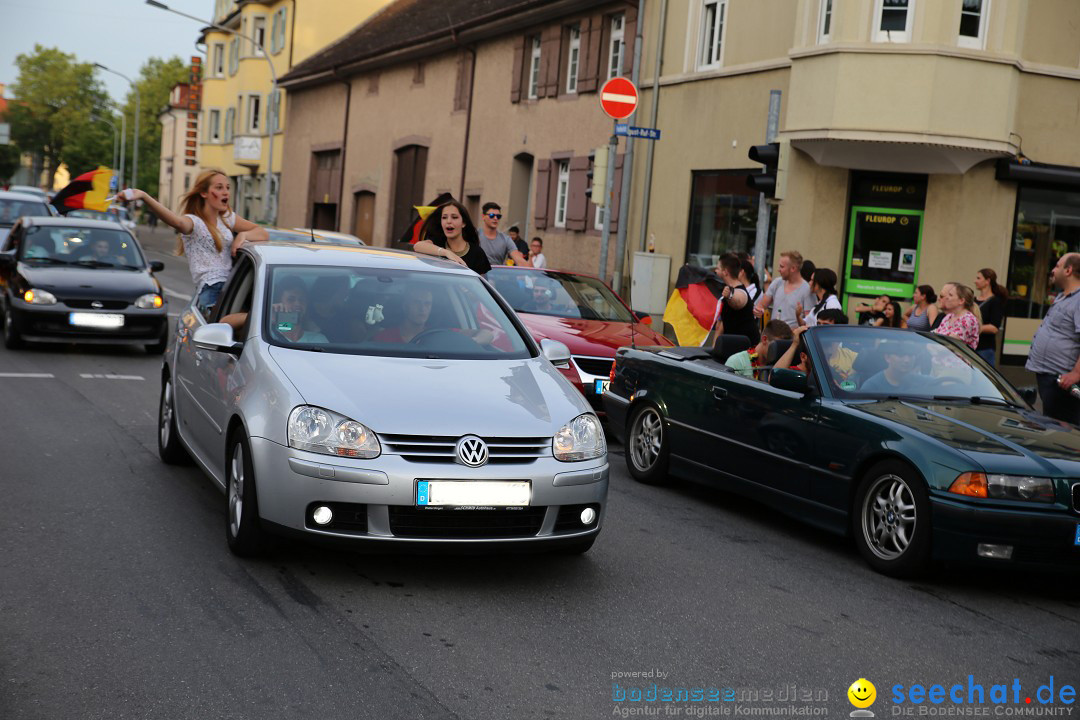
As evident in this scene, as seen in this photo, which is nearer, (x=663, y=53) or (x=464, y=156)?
(x=663, y=53)

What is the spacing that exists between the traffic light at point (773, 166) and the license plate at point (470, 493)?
8857 mm

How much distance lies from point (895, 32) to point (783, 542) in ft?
42.8

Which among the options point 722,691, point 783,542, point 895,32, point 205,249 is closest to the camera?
point 722,691

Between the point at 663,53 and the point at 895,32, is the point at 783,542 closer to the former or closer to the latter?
the point at 895,32

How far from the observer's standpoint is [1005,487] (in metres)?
6.48

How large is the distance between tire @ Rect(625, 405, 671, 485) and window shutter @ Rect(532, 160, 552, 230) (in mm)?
19755

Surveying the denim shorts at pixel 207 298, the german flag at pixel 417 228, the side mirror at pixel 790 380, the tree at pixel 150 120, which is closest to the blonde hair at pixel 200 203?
the denim shorts at pixel 207 298

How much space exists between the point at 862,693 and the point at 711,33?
65.6ft

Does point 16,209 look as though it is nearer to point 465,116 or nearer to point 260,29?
point 465,116

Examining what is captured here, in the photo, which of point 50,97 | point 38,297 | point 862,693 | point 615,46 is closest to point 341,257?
point 862,693

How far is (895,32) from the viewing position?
18.8 m

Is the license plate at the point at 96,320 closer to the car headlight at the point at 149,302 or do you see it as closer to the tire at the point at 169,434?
the car headlight at the point at 149,302

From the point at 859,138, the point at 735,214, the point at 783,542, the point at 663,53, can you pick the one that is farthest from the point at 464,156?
the point at 783,542

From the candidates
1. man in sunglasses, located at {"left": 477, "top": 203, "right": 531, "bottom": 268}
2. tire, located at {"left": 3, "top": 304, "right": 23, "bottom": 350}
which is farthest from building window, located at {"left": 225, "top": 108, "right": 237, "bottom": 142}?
man in sunglasses, located at {"left": 477, "top": 203, "right": 531, "bottom": 268}
